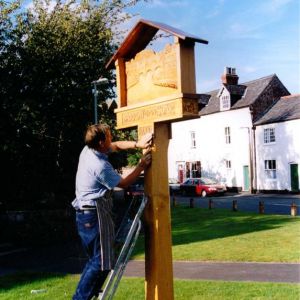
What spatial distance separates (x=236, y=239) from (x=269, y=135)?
1062 inches

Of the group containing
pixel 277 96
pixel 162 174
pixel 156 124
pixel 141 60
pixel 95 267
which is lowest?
pixel 95 267

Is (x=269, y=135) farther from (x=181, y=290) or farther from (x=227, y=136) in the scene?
(x=181, y=290)

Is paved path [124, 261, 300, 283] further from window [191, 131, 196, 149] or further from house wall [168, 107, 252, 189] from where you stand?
window [191, 131, 196, 149]

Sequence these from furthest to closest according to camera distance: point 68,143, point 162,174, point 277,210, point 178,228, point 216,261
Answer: point 277,210 → point 68,143 → point 178,228 → point 216,261 → point 162,174

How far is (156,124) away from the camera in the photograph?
16.0ft

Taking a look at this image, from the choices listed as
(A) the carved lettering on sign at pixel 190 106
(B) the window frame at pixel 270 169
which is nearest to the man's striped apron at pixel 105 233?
(A) the carved lettering on sign at pixel 190 106

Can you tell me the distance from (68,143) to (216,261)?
30.5 ft

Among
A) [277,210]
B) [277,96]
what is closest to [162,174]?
[277,210]

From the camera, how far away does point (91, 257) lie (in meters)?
4.62

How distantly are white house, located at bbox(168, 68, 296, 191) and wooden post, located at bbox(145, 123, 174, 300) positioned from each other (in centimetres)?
3447

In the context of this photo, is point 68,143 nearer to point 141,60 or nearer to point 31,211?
point 31,211

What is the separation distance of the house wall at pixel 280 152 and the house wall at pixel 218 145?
1.47 metres

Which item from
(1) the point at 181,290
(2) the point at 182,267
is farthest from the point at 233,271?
(1) the point at 181,290

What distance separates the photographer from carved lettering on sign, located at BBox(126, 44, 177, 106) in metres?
4.76
